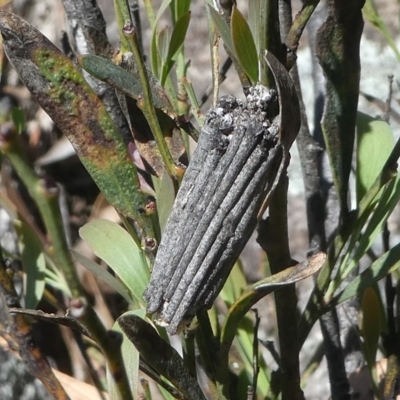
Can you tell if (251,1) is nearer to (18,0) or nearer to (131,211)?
(131,211)

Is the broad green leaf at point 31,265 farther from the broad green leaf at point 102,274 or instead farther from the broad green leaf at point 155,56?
the broad green leaf at point 155,56

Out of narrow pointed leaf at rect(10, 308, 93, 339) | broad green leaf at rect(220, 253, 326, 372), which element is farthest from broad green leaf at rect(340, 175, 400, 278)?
narrow pointed leaf at rect(10, 308, 93, 339)

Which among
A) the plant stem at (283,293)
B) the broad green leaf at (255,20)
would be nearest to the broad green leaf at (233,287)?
the plant stem at (283,293)

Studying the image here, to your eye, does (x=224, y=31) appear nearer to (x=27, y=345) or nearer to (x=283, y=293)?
(x=283, y=293)

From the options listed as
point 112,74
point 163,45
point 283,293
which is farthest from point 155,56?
point 283,293

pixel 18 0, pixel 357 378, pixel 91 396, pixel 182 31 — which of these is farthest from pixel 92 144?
pixel 18 0

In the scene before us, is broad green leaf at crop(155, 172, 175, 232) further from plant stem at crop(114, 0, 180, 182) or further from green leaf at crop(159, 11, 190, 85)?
green leaf at crop(159, 11, 190, 85)
